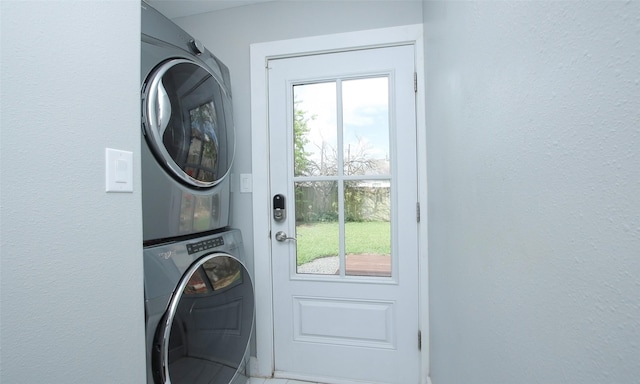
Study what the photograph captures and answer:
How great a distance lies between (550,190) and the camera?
0.39 metres

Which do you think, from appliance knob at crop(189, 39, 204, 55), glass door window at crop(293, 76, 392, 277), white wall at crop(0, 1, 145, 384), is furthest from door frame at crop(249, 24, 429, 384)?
white wall at crop(0, 1, 145, 384)

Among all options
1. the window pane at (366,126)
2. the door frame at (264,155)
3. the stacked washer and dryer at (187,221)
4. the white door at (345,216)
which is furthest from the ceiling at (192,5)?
the window pane at (366,126)

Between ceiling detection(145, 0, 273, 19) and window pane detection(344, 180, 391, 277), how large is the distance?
4.46ft

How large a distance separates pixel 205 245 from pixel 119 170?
0.54 m

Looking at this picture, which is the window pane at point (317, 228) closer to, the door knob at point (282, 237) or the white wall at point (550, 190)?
the door knob at point (282, 237)

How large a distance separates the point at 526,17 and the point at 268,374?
198 centimetres

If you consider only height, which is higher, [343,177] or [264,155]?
[264,155]

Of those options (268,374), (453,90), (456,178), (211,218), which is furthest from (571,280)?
(268,374)

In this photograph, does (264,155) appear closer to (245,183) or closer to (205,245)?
(245,183)

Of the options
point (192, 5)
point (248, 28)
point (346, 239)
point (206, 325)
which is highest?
point (192, 5)

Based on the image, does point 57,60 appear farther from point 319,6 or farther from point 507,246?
point 319,6

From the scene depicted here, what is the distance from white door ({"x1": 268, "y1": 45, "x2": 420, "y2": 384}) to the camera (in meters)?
1.59

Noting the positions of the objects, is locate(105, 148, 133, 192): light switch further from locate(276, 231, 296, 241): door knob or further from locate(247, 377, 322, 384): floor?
locate(247, 377, 322, 384): floor

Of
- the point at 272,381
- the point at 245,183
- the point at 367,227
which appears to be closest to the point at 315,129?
the point at 245,183
